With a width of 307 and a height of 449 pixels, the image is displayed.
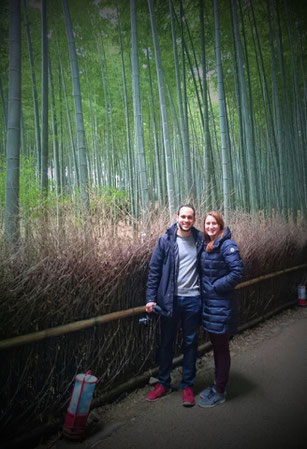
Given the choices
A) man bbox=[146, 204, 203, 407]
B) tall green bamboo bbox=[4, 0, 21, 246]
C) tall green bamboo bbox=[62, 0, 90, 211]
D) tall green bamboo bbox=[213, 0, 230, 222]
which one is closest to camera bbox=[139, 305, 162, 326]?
man bbox=[146, 204, 203, 407]

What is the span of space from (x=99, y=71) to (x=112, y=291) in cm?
970

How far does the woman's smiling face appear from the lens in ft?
6.02

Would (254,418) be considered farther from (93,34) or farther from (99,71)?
(99,71)

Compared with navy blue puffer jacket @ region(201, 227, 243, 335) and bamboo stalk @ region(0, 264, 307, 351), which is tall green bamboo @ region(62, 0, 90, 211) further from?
navy blue puffer jacket @ region(201, 227, 243, 335)

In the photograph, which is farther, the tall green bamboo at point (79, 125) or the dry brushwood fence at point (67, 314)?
the tall green bamboo at point (79, 125)

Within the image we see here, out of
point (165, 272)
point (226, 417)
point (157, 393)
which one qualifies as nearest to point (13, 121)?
point (165, 272)

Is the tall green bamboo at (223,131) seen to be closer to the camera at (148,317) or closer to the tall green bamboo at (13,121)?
the camera at (148,317)

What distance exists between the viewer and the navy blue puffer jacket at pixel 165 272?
5.89ft

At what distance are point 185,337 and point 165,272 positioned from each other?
0.49m

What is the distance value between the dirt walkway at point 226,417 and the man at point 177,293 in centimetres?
16

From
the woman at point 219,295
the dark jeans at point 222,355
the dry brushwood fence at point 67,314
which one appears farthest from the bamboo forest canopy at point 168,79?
the dark jeans at point 222,355

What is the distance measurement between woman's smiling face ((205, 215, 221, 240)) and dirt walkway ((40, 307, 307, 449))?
116cm

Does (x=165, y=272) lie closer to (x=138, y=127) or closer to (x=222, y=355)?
(x=222, y=355)

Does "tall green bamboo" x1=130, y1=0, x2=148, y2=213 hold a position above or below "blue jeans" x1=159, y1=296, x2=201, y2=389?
above
